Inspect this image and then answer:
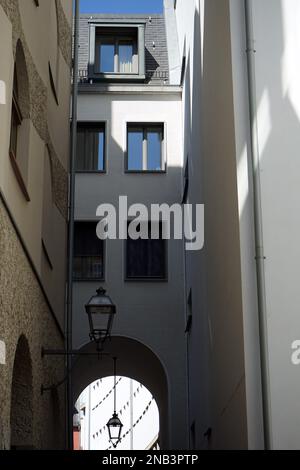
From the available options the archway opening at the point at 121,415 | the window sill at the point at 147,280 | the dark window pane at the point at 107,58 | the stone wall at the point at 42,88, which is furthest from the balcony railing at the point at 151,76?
the archway opening at the point at 121,415

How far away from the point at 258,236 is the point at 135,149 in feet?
38.3

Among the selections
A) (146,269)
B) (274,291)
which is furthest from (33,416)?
(146,269)

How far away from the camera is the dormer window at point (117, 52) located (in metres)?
22.2

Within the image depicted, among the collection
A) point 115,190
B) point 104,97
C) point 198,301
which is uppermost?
point 104,97

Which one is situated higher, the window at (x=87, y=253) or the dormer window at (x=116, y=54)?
the dormer window at (x=116, y=54)

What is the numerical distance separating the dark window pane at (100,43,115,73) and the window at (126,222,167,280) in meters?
4.80

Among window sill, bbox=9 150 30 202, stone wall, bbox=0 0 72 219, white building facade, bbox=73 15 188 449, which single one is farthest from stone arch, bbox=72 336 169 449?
window sill, bbox=9 150 30 202

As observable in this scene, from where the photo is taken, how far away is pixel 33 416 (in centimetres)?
1141

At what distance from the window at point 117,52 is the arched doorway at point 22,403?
12393mm

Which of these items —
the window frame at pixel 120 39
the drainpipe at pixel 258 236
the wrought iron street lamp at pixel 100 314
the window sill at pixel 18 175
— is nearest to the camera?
the drainpipe at pixel 258 236

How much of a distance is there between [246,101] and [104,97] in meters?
11.2

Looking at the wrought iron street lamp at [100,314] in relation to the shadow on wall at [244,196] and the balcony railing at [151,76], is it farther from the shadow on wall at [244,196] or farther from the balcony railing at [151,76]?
the balcony railing at [151,76]
